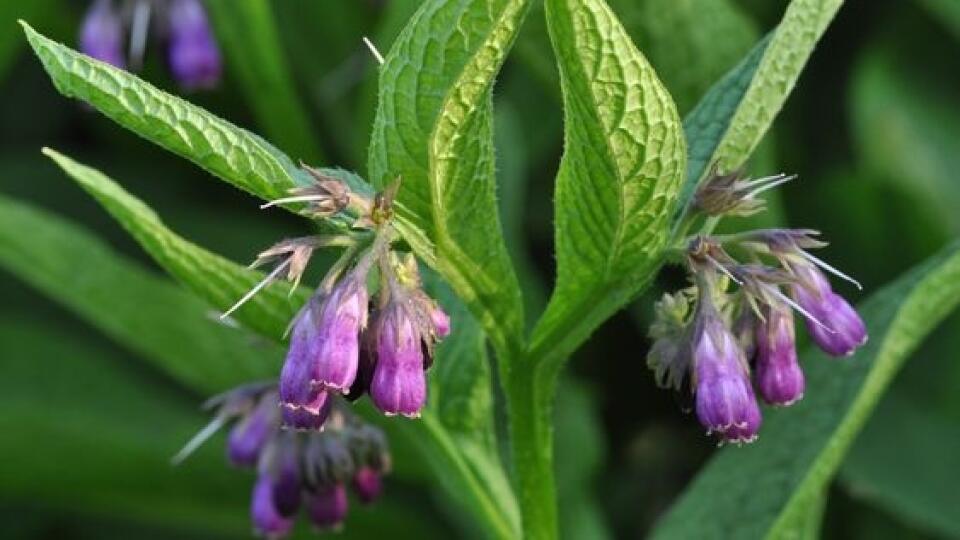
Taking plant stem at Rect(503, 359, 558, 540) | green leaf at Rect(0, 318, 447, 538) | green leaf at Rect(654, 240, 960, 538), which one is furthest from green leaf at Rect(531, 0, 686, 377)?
green leaf at Rect(0, 318, 447, 538)

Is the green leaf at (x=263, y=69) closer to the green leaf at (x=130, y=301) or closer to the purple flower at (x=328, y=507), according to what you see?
the green leaf at (x=130, y=301)

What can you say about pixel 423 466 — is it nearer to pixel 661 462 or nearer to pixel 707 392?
pixel 661 462

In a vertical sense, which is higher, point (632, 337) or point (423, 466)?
point (423, 466)

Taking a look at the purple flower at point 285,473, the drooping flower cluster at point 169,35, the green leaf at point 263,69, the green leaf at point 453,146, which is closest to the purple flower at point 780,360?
the green leaf at point 453,146

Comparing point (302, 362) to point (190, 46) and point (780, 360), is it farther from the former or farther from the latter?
point (190, 46)

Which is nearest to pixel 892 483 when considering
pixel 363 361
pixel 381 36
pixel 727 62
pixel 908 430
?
pixel 908 430

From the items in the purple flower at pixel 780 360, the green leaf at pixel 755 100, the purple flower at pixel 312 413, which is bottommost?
the purple flower at pixel 780 360

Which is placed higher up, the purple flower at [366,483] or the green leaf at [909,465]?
the purple flower at [366,483]
